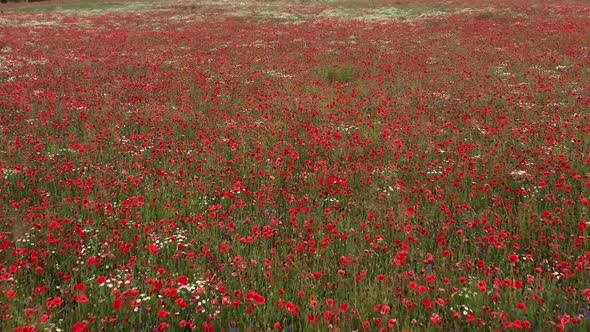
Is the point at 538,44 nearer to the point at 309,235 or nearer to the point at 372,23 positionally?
the point at 372,23

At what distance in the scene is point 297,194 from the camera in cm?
593

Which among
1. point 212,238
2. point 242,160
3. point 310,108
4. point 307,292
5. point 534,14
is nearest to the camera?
point 307,292

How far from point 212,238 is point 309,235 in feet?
3.80

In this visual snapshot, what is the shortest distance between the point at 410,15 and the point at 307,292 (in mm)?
34644

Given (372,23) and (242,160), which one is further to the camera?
(372,23)

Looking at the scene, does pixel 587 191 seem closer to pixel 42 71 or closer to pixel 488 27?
pixel 42 71

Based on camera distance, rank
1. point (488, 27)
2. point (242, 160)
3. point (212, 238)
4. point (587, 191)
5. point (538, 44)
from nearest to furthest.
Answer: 1. point (212, 238)
2. point (587, 191)
3. point (242, 160)
4. point (538, 44)
5. point (488, 27)

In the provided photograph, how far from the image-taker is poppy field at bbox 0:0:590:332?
3.45m

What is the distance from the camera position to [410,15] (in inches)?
1326

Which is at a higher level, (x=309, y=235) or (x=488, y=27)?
(x=488, y=27)

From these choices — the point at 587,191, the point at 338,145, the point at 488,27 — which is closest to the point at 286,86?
the point at 338,145

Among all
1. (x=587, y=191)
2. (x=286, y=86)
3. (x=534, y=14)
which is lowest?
(x=587, y=191)

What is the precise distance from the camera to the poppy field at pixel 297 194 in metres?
3.45

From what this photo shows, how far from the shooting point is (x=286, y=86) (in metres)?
12.6
